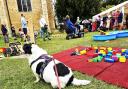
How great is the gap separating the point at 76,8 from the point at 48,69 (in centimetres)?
2256

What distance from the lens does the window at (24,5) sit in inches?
917

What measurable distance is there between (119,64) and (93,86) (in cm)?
Result: 204

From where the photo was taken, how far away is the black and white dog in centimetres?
495

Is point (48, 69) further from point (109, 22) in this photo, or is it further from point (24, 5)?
point (24, 5)

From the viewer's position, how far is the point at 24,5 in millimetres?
23391

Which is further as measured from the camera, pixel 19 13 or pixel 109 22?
pixel 19 13

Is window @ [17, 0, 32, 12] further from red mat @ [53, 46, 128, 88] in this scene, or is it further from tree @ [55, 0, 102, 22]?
red mat @ [53, 46, 128, 88]

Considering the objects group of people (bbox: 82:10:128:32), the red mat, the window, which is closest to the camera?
the red mat

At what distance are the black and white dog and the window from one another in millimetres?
18387

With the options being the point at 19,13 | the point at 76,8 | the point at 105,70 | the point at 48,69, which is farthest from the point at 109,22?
the point at 48,69

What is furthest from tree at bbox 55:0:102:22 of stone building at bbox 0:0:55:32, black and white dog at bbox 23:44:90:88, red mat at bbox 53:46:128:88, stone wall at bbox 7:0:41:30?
black and white dog at bbox 23:44:90:88

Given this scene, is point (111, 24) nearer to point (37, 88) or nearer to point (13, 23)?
point (13, 23)

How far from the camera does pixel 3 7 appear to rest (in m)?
22.3

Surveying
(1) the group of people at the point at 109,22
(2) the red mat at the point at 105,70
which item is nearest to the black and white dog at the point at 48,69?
(2) the red mat at the point at 105,70
